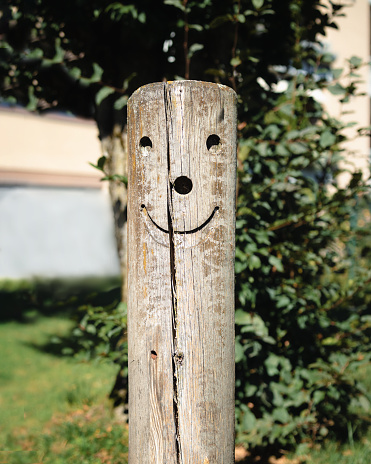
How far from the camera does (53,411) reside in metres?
3.20

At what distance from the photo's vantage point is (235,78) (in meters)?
2.16

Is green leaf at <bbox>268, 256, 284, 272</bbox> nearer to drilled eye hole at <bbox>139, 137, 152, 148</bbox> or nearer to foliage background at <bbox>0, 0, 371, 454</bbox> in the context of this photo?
foliage background at <bbox>0, 0, 371, 454</bbox>

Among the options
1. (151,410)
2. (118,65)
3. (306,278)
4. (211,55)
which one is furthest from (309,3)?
(151,410)

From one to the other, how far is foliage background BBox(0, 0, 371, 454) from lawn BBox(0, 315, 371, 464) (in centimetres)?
20

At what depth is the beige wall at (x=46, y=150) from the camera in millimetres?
8078

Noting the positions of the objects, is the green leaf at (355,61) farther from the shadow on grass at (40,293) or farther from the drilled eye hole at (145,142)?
the shadow on grass at (40,293)

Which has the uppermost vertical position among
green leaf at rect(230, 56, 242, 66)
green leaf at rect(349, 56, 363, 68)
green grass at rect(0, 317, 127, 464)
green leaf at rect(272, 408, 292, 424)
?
green leaf at rect(349, 56, 363, 68)

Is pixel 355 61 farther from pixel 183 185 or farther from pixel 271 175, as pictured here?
pixel 183 185

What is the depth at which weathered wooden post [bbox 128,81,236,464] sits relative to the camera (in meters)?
1.17

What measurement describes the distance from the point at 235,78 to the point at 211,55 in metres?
0.35

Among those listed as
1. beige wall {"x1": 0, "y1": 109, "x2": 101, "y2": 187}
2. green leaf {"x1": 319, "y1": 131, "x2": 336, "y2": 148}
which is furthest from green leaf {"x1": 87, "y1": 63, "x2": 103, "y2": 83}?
beige wall {"x1": 0, "y1": 109, "x2": 101, "y2": 187}

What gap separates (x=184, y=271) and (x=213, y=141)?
0.40 meters

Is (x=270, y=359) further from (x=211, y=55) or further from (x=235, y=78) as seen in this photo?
(x=211, y=55)

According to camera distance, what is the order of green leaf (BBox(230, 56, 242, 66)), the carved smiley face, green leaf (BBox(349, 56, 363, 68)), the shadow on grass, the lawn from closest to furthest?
the carved smiley face, green leaf (BBox(230, 56, 242, 66)), green leaf (BBox(349, 56, 363, 68)), the lawn, the shadow on grass
